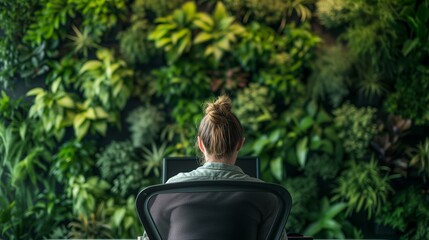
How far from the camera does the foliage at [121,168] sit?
4.65 meters

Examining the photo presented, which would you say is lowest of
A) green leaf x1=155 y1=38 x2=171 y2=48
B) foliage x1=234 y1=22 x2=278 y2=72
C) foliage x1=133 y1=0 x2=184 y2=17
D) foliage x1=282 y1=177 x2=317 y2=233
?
foliage x1=282 y1=177 x2=317 y2=233

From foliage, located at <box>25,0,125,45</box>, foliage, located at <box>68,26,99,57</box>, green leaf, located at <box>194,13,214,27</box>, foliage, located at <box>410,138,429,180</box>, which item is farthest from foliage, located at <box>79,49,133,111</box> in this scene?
foliage, located at <box>410,138,429,180</box>

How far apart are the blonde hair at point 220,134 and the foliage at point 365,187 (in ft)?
8.31

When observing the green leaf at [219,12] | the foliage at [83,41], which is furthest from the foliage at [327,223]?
the foliage at [83,41]

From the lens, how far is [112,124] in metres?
4.82

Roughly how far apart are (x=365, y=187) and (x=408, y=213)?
371mm

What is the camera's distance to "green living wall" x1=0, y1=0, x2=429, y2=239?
4578 millimetres

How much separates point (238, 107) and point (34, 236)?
1.87 meters

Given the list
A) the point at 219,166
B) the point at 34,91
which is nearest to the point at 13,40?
the point at 34,91

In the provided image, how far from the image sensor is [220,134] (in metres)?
2.23

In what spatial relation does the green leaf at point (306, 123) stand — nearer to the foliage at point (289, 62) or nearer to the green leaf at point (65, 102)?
the foliage at point (289, 62)

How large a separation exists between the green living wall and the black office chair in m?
2.48

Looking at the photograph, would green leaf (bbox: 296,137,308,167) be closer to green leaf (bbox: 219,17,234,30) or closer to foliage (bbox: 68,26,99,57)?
green leaf (bbox: 219,17,234,30)

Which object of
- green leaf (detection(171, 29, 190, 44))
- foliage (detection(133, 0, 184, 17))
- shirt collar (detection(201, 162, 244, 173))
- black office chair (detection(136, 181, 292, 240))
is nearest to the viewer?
black office chair (detection(136, 181, 292, 240))
